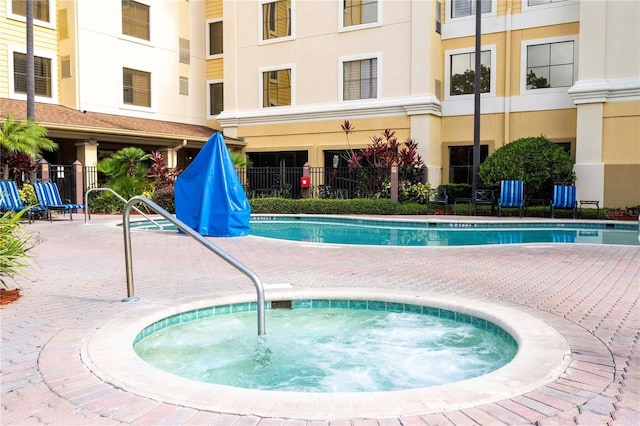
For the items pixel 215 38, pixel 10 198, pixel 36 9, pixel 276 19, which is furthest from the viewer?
pixel 215 38

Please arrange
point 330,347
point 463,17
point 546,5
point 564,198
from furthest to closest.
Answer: point 463,17
point 546,5
point 564,198
point 330,347

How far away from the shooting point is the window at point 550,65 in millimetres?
19750

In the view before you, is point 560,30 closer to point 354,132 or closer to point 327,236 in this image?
point 354,132

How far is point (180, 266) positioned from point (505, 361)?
5.15 m

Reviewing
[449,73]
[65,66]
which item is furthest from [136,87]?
[449,73]

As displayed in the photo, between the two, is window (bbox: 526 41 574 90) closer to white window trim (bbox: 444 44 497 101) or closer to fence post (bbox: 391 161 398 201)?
white window trim (bbox: 444 44 497 101)

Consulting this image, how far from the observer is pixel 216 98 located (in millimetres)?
27266

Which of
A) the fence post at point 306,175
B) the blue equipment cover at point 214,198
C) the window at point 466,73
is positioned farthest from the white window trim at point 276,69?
the blue equipment cover at point 214,198

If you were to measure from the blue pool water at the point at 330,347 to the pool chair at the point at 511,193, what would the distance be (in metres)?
13.0

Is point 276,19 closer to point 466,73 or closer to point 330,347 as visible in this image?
point 466,73

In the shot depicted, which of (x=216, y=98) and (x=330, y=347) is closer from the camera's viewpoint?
(x=330, y=347)

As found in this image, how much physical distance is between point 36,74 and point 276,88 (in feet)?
33.5

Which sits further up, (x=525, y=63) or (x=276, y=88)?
(x=525, y=63)

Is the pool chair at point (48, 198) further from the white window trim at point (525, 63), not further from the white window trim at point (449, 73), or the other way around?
the white window trim at point (525, 63)
